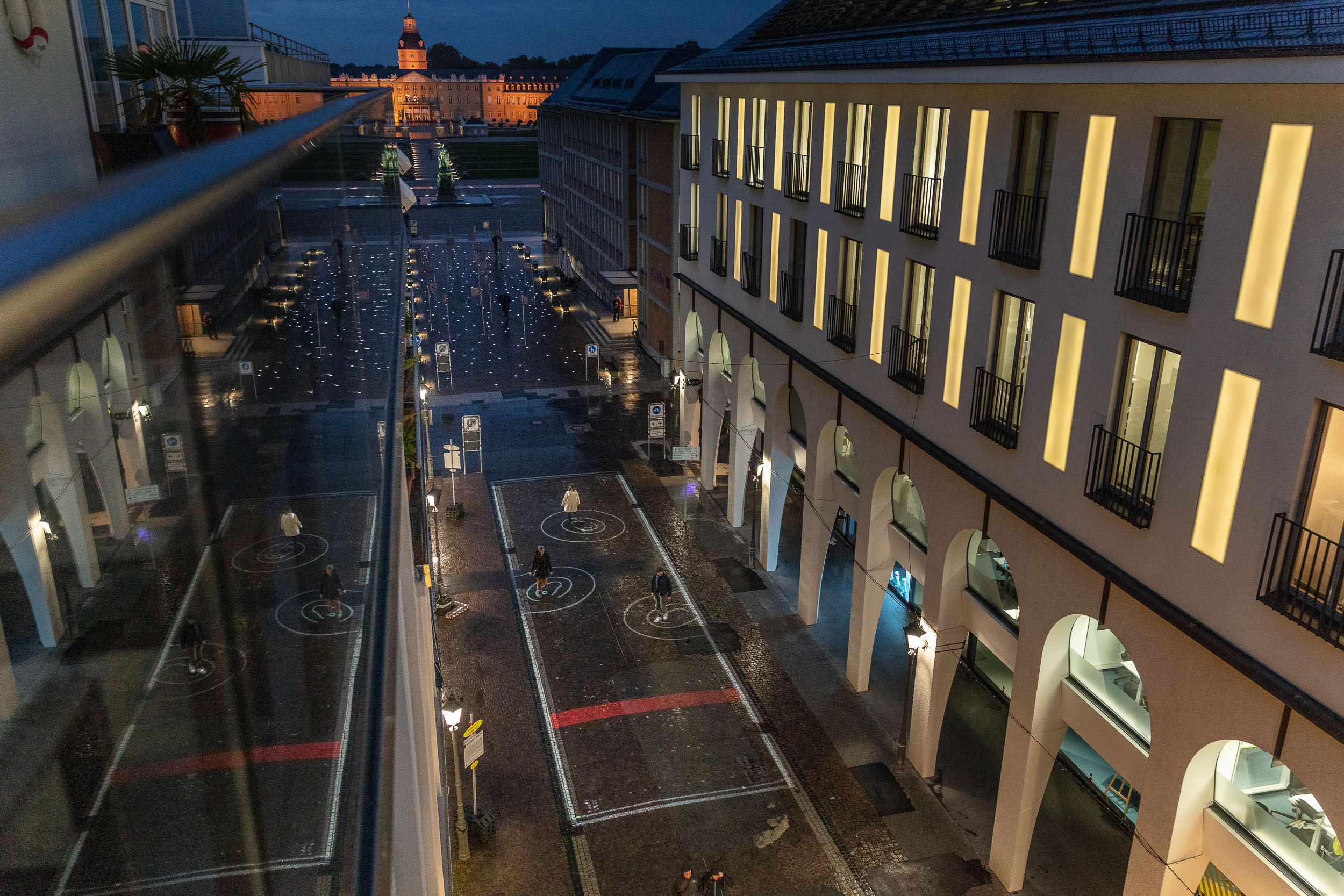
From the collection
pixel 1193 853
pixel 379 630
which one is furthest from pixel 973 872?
pixel 379 630

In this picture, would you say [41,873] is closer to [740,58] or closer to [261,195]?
[261,195]

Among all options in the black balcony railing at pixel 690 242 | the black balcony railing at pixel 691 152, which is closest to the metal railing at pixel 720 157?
the black balcony railing at pixel 691 152

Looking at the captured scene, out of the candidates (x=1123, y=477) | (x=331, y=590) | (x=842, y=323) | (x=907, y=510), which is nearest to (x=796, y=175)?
(x=842, y=323)

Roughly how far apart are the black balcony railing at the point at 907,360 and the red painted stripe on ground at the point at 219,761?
16700 mm

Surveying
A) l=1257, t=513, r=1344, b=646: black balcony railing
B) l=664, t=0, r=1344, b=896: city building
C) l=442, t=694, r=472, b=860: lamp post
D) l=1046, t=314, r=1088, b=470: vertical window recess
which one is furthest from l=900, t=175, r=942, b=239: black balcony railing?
l=442, t=694, r=472, b=860: lamp post

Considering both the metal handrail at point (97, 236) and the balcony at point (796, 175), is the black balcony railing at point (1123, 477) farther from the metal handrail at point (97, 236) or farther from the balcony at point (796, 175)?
the metal handrail at point (97, 236)

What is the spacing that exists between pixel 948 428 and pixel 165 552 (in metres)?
16.5

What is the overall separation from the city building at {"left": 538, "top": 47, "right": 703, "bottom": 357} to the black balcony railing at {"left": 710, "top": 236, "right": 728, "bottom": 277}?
191 inches

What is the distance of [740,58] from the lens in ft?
84.8

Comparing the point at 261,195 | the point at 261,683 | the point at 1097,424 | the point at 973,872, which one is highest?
the point at 261,195

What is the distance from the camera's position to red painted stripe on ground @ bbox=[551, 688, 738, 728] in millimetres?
19891

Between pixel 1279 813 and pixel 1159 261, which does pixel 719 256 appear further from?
pixel 1279 813

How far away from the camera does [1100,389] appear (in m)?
13.3

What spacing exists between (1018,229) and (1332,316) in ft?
18.2
